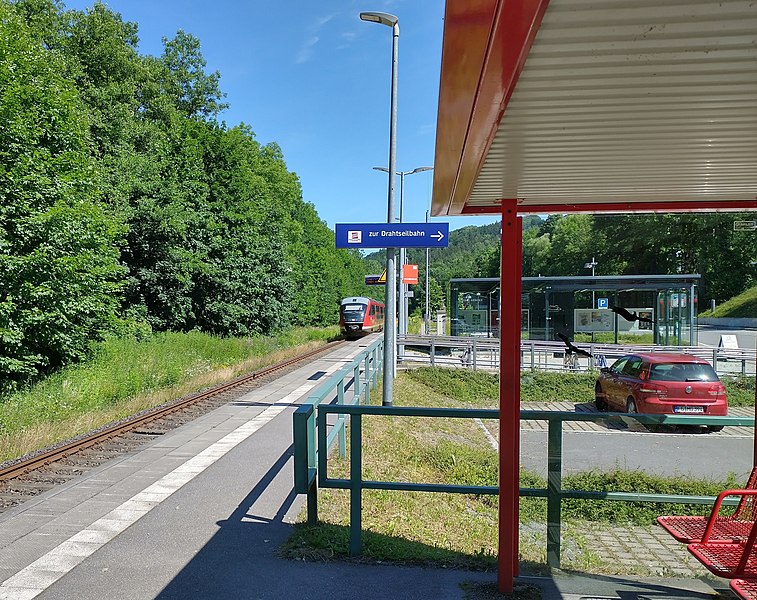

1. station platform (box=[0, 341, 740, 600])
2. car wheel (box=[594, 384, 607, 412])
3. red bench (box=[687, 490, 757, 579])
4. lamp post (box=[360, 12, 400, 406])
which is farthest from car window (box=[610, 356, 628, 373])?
red bench (box=[687, 490, 757, 579])

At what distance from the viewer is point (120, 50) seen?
108ft

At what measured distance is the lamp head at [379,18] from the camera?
38.4 feet

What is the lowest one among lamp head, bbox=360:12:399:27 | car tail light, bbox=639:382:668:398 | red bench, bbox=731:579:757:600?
red bench, bbox=731:579:757:600

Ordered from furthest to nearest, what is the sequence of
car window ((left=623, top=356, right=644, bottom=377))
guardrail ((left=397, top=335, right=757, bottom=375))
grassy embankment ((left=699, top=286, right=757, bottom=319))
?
car window ((left=623, top=356, right=644, bottom=377)), guardrail ((left=397, top=335, right=757, bottom=375)), grassy embankment ((left=699, top=286, right=757, bottom=319))

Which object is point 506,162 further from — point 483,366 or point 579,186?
point 483,366

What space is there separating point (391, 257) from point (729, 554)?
7.92 metres

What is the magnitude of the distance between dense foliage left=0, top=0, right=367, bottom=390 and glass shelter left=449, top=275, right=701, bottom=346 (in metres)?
9.56

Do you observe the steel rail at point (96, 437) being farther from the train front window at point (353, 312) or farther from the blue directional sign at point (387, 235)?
the train front window at point (353, 312)

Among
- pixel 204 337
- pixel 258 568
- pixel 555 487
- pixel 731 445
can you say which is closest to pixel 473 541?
pixel 555 487

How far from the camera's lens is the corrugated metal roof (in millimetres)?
1662

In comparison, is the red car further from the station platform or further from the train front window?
the train front window

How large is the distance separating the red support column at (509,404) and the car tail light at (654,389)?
4.25 metres

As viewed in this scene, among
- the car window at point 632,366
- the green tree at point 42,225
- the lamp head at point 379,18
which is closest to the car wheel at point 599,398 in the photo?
the car window at point 632,366

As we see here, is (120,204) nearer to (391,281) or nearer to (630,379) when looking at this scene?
(391,281)
